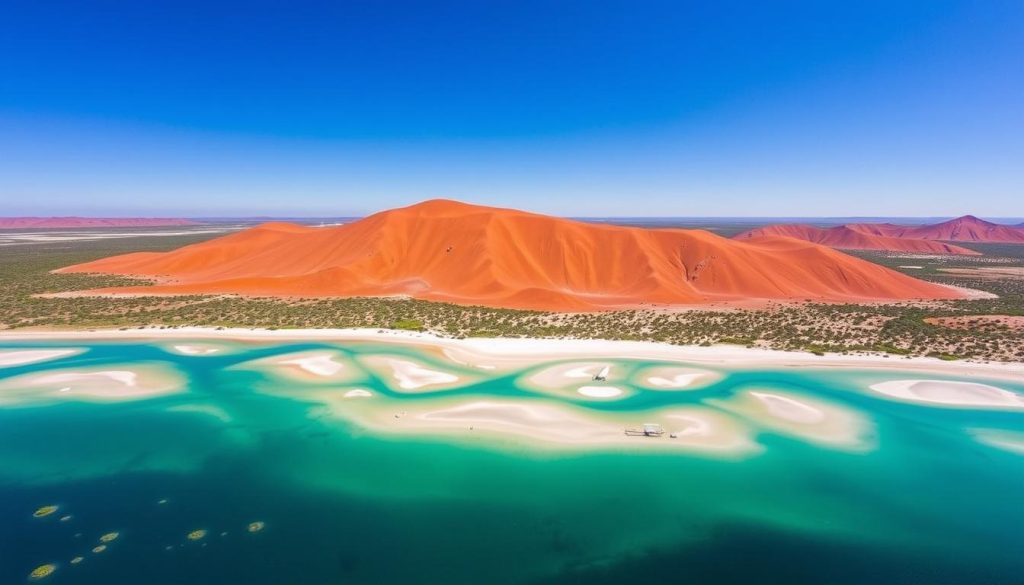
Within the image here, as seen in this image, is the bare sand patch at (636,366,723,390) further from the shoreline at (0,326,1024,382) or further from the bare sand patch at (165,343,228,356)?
the bare sand patch at (165,343,228,356)

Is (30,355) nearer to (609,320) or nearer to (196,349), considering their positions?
(196,349)

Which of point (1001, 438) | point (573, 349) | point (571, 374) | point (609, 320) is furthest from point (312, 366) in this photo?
point (1001, 438)

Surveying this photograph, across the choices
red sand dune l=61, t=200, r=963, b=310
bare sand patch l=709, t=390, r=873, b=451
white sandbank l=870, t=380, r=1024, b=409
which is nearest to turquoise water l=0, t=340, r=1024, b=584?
bare sand patch l=709, t=390, r=873, b=451

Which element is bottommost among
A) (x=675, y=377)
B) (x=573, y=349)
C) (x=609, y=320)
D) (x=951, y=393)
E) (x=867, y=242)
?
(x=675, y=377)

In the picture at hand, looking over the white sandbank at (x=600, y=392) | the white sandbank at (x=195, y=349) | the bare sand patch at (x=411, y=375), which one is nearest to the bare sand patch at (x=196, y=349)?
the white sandbank at (x=195, y=349)

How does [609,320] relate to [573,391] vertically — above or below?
above
